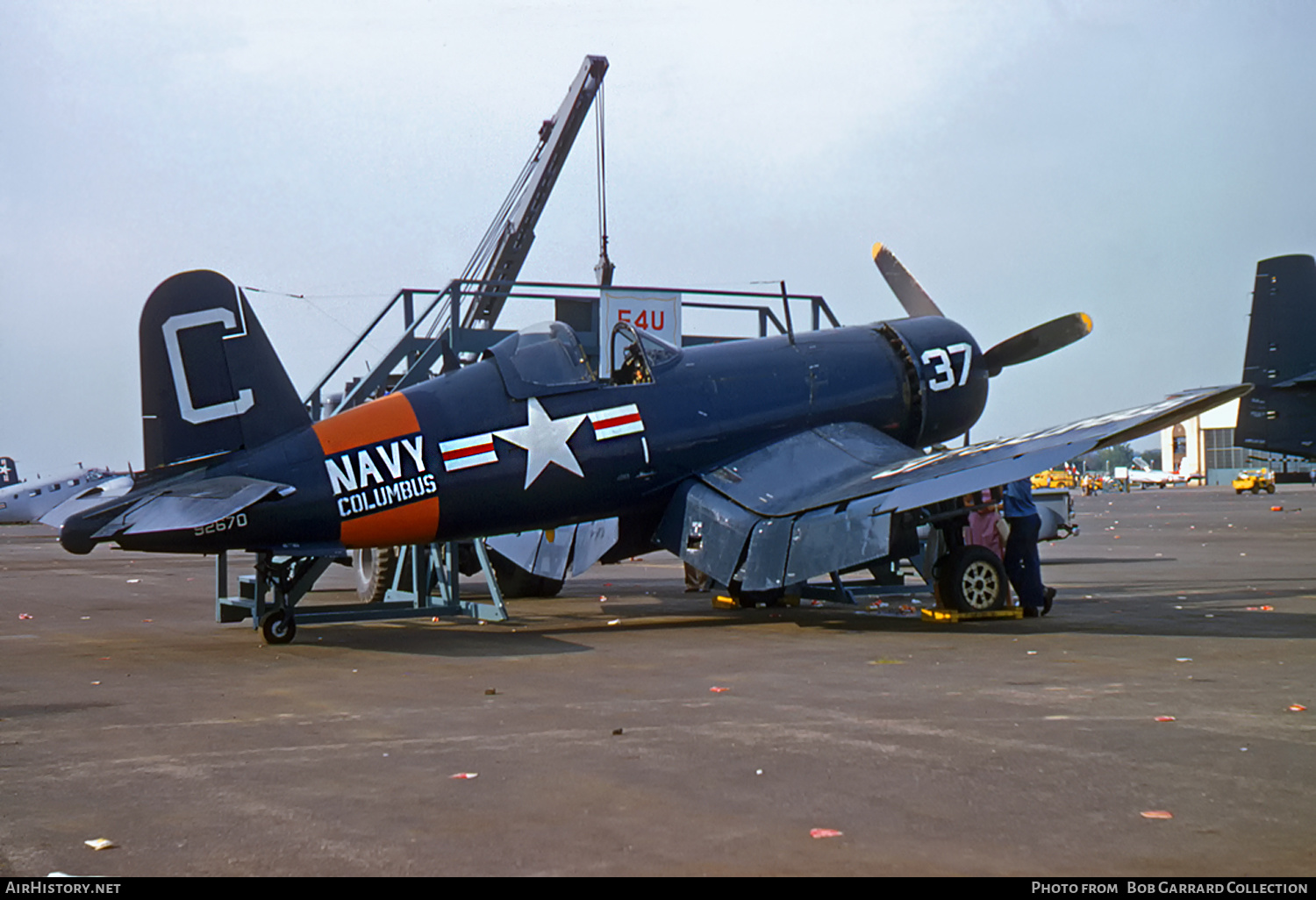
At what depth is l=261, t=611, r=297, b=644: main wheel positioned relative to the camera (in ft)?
36.7

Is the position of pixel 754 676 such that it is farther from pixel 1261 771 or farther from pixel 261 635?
pixel 261 635

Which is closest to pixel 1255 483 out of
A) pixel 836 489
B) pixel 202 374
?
pixel 836 489

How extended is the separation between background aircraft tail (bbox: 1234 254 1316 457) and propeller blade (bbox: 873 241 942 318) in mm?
14742

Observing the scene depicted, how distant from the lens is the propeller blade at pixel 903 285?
16.5 meters

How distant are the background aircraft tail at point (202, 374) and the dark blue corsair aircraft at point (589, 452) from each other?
0.02 metres

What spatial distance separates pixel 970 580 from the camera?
12.5m

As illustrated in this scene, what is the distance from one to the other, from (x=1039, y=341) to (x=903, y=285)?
2435 millimetres

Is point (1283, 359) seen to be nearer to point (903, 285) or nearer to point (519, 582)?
point (903, 285)

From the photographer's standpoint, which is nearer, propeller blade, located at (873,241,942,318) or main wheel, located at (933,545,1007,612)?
main wheel, located at (933,545,1007,612)

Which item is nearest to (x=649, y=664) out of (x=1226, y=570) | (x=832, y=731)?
(x=832, y=731)

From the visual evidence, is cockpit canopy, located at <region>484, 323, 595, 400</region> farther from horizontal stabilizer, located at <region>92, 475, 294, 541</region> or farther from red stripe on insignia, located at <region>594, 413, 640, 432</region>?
horizontal stabilizer, located at <region>92, 475, 294, 541</region>

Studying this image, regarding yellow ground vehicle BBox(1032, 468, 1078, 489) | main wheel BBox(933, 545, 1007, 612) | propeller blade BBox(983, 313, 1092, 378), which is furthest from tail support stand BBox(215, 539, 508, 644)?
yellow ground vehicle BBox(1032, 468, 1078, 489)

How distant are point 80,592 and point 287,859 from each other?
16.7 meters

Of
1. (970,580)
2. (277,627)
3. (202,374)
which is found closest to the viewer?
(202,374)
